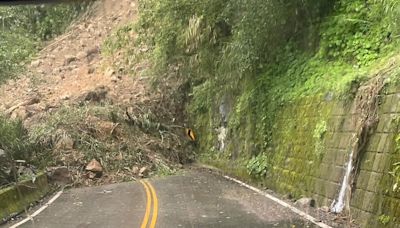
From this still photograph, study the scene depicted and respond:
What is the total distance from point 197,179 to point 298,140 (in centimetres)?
642

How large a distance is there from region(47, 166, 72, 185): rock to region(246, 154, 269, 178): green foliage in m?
6.88

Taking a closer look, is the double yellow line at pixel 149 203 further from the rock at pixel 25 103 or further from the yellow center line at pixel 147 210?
the rock at pixel 25 103

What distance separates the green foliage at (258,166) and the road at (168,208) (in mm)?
713

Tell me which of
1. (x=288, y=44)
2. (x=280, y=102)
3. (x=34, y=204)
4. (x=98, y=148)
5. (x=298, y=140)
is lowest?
(x=34, y=204)

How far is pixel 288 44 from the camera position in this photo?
16781mm

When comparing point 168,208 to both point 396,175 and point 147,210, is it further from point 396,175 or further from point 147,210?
point 396,175

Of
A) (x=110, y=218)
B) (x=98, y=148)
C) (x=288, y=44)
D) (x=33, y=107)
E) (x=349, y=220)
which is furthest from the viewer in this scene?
(x=33, y=107)

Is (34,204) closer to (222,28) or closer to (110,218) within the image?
(110,218)

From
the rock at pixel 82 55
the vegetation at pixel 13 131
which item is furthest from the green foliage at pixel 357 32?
the rock at pixel 82 55

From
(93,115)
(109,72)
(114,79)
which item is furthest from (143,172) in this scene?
(109,72)

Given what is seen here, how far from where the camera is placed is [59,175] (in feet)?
67.5

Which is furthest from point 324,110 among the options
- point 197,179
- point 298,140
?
point 197,179

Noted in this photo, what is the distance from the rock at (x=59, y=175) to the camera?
66.3ft

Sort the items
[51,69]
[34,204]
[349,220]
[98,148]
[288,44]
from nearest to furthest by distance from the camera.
A: [349,220] < [34,204] < [288,44] < [98,148] < [51,69]
